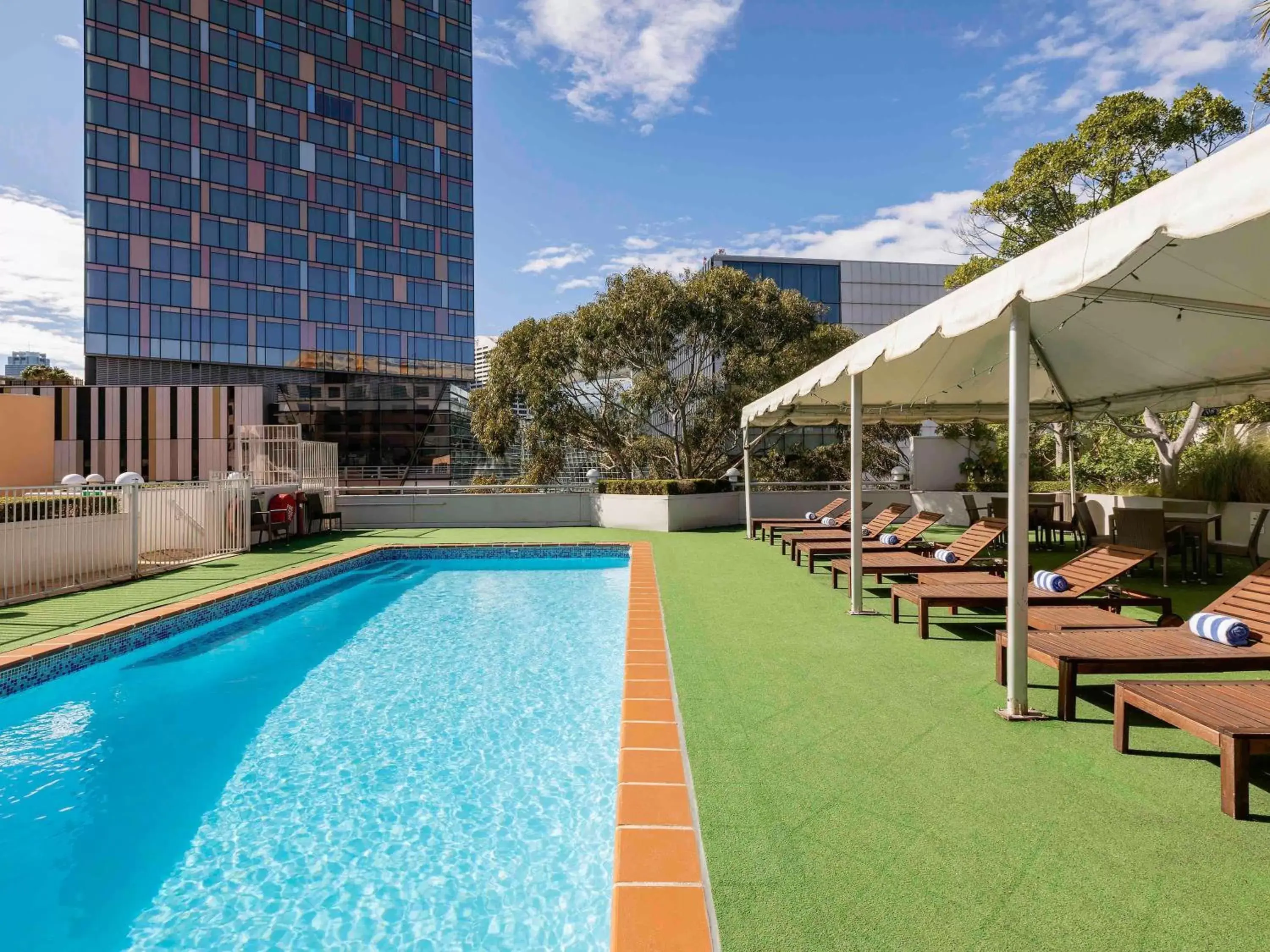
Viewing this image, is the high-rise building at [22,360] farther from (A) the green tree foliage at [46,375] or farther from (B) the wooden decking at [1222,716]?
(B) the wooden decking at [1222,716]

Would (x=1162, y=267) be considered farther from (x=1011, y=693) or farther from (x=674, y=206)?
(x=674, y=206)

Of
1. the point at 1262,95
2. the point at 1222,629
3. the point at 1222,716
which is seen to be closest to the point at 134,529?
the point at 1222,716

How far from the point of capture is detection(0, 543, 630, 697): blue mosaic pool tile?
17.7ft

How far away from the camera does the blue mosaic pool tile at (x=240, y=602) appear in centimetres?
539

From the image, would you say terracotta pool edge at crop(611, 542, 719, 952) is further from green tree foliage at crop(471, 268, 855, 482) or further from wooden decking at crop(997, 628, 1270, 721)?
green tree foliage at crop(471, 268, 855, 482)

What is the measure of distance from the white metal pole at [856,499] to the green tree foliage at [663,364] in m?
11.2

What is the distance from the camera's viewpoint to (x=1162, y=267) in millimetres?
3947

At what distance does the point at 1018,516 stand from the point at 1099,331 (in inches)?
164

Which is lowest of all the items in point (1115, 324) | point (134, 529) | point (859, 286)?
point (134, 529)

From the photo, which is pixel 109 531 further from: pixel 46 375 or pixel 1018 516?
pixel 46 375

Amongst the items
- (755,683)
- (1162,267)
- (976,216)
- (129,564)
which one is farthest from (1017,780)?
(976,216)

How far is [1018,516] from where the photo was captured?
365 centimetres

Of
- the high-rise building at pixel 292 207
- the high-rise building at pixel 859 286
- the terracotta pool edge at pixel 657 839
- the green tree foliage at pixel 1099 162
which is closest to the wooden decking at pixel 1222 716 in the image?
the terracotta pool edge at pixel 657 839

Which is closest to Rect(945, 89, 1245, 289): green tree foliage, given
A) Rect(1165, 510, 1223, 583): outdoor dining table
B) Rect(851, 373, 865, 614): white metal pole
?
Rect(1165, 510, 1223, 583): outdoor dining table
